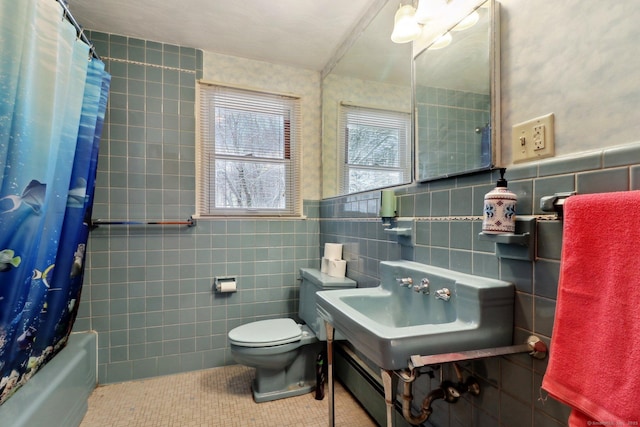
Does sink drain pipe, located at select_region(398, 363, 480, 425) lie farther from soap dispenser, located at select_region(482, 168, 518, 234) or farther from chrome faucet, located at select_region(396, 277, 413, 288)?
soap dispenser, located at select_region(482, 168, 518, 234)

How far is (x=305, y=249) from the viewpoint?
2475mm

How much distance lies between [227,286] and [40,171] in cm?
130

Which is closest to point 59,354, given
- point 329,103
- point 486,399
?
point 486,399

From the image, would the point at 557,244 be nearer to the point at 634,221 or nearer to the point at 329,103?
the point at 634,221

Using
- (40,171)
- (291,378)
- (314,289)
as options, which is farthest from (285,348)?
(40,171)

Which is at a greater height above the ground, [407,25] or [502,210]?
[407,25]

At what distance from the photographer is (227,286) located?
7.24 ft

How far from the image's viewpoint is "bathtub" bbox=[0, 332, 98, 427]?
1.22 m

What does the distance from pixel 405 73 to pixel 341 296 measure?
3.69ft

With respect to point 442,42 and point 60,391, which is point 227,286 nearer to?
point 60,391

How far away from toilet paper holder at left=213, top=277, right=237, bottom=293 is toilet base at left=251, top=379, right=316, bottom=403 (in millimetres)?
644

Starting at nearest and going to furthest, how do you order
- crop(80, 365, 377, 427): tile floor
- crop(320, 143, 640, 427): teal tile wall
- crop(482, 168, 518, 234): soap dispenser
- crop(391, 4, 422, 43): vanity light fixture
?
crop(320, 143, 640, 427): teal tile wall < crop(482, 168, 518, 234): soap dispenser < crop(391, 4, 422, 43): vanity light fixture < crop(80, 365, 377, 427): tile floor

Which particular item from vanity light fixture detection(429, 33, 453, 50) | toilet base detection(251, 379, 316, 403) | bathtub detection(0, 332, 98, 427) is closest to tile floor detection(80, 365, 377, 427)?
toilet base detection(251, 379, 316, 403)

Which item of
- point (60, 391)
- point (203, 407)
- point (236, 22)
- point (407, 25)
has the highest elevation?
point (236, 22)
